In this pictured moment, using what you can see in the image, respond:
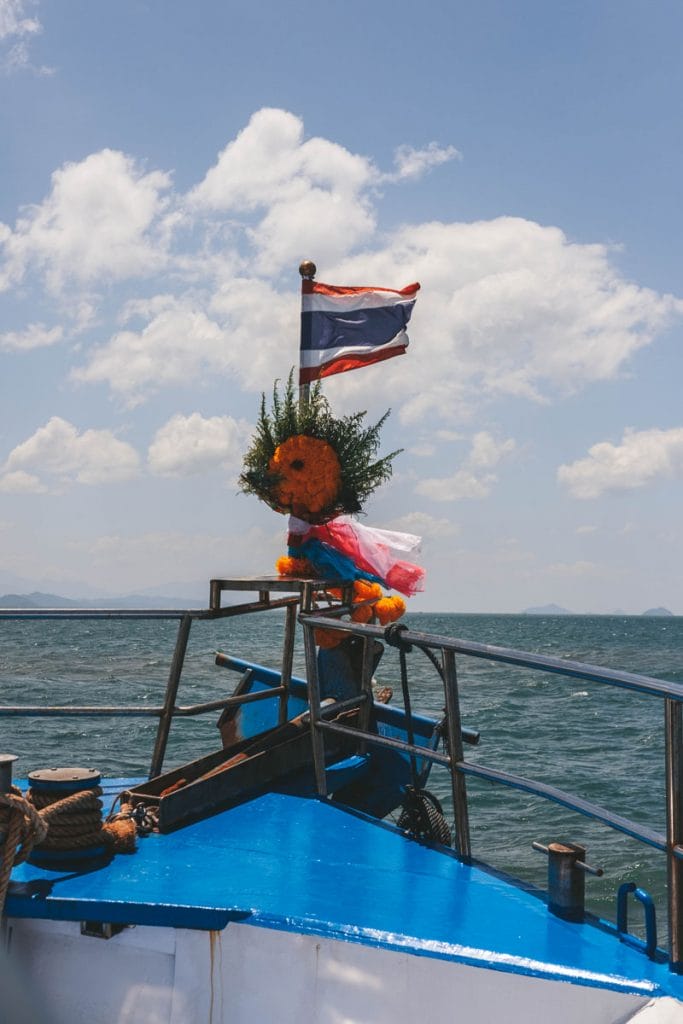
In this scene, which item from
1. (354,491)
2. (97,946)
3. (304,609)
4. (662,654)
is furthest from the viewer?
(662,654)

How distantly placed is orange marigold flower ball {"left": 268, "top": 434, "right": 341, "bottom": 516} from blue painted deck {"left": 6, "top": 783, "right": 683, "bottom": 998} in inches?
90.8

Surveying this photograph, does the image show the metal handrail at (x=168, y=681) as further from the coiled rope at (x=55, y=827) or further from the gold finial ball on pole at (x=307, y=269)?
the gold finial ball on pole at (x=307, y=269)

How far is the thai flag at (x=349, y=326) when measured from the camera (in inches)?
261

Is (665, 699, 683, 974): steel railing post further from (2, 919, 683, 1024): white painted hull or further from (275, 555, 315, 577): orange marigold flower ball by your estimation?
(275, 555, 315, 577): orange marigold flower ball

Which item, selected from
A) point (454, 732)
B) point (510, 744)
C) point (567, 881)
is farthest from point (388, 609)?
point (510, 744)

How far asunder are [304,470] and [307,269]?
1.67 meters

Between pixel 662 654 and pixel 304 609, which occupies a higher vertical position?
pixel 304 609

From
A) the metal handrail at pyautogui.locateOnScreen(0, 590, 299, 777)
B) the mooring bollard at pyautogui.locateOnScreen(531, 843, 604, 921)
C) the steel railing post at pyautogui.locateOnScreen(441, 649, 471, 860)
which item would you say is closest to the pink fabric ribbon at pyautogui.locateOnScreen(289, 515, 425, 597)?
the metal handrail at pyautogui.locateOnScreen(0, 590, 299, 777)

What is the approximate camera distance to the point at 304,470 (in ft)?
19.3

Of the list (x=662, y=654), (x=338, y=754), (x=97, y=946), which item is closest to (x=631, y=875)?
(x=338, y=754)

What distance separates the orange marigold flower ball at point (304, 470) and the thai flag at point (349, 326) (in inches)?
30.3

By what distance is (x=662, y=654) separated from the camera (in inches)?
2414

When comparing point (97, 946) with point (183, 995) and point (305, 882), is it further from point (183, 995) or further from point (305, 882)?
point (305, 882)

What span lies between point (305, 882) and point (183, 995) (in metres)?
0.66
